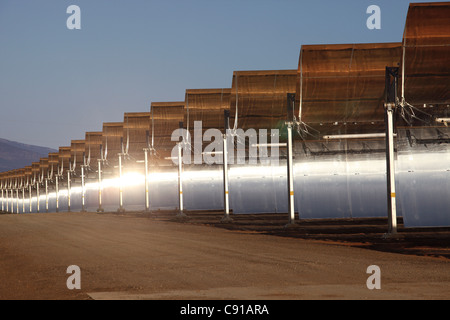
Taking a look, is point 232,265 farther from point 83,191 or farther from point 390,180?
point 83,191

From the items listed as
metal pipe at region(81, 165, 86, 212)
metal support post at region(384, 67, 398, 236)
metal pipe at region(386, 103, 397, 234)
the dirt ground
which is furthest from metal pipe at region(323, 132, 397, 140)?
metal pipe at region(81, 165, 86, 212)

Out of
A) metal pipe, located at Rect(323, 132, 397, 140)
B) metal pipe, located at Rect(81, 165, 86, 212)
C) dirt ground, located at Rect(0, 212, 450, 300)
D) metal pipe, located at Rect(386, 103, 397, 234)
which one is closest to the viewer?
dirt ground, located at Rect(0, 212, 450, 300)

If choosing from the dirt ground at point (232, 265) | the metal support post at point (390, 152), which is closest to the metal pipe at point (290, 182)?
the dirt ground at point (232, 265)

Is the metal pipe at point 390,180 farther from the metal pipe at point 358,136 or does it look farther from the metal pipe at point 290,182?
the metal pipe at point 358,136

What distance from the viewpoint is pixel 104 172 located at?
7738 cm

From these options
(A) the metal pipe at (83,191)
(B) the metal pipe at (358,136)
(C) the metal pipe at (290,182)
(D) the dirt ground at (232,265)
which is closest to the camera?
(D) the dirt ground at (232,265)

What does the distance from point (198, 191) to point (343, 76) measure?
22968 millimetres

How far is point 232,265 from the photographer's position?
1858 cm

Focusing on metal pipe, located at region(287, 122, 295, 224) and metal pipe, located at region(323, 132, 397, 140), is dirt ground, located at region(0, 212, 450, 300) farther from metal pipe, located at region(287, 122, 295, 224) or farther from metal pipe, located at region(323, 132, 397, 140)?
metal pipe, located at region(323, 132, 397, 140)

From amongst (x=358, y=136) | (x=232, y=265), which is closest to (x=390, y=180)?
(x=358, y=136)

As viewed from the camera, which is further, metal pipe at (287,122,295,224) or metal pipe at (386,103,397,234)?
metal pipe at (287,122,295,224)

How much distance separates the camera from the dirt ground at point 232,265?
13.8m

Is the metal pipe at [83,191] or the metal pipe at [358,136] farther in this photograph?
the metal pipe at [83,191]

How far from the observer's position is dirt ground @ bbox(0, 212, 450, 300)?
545 inches
